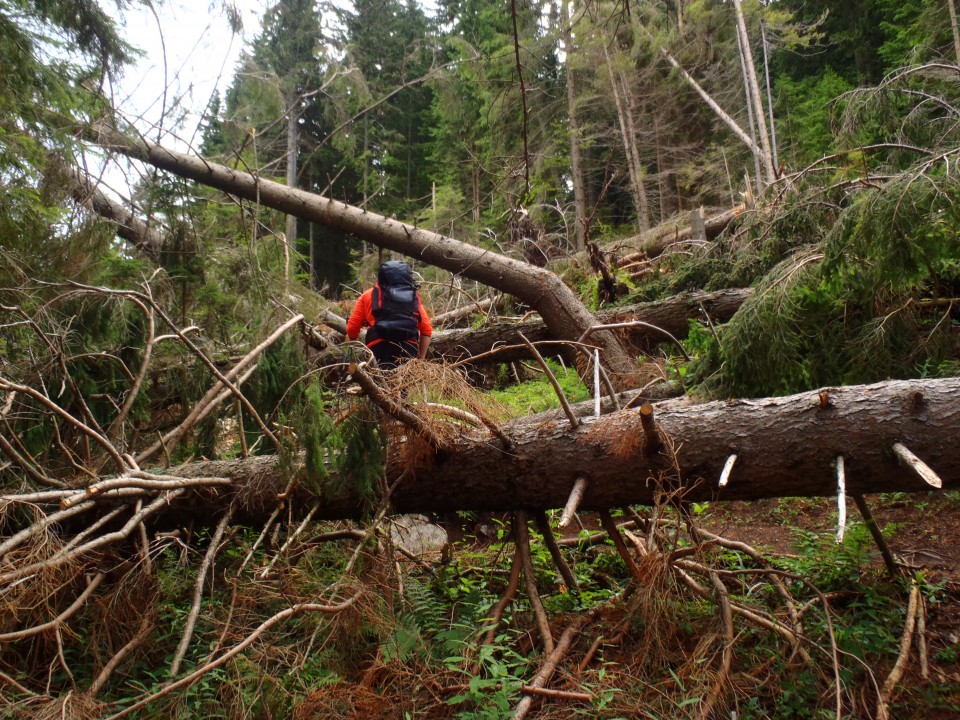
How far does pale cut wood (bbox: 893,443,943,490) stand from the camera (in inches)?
103

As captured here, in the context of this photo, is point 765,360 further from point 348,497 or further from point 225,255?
point 225,255

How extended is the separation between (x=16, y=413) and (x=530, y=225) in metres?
8.86

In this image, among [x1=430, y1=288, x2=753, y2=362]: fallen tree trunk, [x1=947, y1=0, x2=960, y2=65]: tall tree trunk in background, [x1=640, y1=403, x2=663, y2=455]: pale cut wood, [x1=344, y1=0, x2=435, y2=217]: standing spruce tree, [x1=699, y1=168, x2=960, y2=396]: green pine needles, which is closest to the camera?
[x1=640, y1=403, x2=663, y2=455]: pale cut wood

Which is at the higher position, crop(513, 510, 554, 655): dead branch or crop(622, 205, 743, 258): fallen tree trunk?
crop(622, 205, 743, 258): fallen tree trunk

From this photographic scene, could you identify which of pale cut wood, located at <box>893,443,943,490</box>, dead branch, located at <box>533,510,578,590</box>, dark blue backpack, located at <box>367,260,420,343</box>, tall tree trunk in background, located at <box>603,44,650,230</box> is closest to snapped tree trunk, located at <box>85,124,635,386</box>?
dark blue backpack, located at <box>367,260,420,343</box>

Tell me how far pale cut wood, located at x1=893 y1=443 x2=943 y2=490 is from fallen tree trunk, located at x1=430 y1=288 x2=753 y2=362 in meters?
4.24

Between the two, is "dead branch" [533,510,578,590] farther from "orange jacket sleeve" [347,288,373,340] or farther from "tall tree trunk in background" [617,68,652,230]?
"tall tree trunk in background" [617,68,652,230]

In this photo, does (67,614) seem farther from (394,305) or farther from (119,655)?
(394,305)

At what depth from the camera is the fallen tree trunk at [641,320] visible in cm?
730

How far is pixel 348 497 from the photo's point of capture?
3.86 metres

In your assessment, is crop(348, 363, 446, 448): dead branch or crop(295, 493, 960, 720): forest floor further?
crop(348, 363, 446, 448): dead branch

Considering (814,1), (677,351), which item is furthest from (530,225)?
(814,1)

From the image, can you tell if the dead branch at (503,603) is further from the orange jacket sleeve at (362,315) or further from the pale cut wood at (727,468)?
the orange jacket sleeve at (362,315)

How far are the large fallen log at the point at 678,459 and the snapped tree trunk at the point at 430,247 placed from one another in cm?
308
